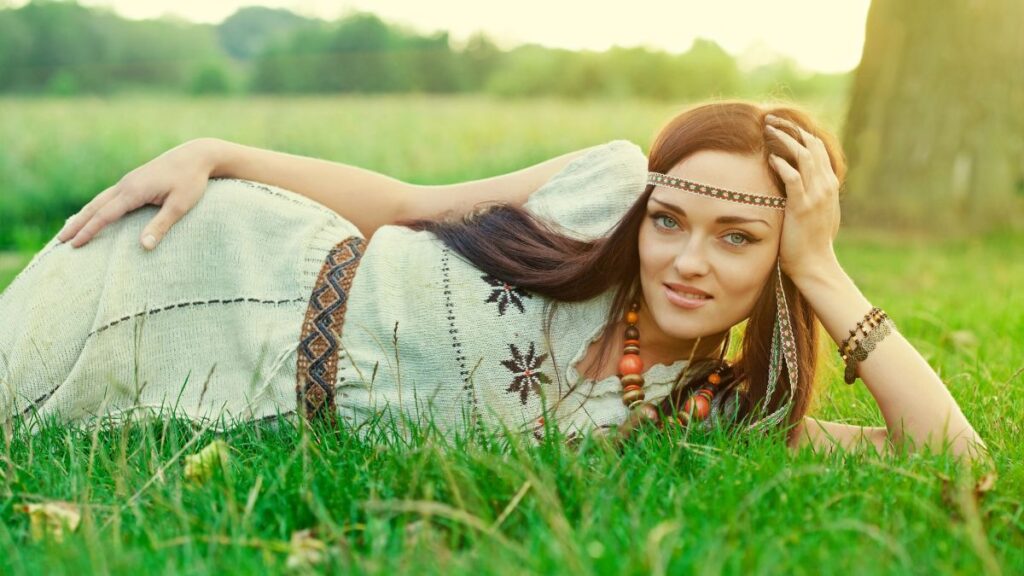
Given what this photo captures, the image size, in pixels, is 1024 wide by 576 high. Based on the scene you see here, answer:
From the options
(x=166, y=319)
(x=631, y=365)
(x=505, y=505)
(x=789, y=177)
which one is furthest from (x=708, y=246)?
(x=166, y=319)

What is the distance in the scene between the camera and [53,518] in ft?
6.38

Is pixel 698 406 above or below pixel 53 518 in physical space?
above

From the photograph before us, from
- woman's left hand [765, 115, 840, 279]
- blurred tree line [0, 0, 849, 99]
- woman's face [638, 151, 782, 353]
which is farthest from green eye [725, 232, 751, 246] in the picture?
blurred tree line [0, 0, 849, 99]

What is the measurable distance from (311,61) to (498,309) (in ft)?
73.6

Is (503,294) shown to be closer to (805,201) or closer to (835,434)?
(805,201)

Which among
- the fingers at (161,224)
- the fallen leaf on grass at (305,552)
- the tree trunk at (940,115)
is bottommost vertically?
the fallen leaf on grass at (305,552)

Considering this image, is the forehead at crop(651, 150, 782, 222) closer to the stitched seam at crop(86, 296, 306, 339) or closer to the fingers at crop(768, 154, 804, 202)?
the fingers at crop(768, 154, 804, 202)

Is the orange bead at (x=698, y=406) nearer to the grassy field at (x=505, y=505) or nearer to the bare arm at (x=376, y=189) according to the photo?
the grassy field at (x=505, y=505)

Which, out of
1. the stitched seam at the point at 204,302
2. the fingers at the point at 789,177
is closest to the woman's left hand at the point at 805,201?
the fingers at the point at 789,177

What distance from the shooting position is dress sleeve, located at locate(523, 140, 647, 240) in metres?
2.97

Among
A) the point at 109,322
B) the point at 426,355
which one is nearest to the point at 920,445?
the point at 426,355

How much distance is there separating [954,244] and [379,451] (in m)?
6.70

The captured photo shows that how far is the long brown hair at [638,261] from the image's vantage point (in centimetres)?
263

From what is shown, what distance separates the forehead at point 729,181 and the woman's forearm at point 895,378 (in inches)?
10.2
